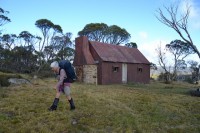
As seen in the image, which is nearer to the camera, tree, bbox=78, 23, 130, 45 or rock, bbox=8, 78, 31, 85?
rock, bbox=8, 78, 31, 85

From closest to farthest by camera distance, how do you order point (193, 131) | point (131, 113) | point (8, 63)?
1. point (193, 131)
2. point (131, 113)
3. point (8, 63)

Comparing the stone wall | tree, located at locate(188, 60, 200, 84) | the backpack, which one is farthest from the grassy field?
tree, located at locate(188, 60, 200, 84)

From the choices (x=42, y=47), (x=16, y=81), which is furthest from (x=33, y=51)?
(x=16, y=81)

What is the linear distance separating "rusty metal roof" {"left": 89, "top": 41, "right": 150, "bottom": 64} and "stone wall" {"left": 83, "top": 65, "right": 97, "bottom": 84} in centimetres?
162

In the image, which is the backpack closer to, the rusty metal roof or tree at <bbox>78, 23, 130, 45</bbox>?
the rusty metal roof

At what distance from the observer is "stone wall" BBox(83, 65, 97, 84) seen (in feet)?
89.6

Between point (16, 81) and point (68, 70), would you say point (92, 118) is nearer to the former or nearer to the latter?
point (68, 70)

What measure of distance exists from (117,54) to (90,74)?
14.7 ft

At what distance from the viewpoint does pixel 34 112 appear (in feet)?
26.3

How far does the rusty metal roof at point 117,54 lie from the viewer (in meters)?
28.0

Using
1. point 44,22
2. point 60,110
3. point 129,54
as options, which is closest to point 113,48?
point 129,54

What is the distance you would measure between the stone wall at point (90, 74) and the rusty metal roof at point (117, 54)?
5.31 ft

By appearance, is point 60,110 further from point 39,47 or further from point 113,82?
point 39,47

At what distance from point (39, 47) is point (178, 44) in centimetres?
2770
